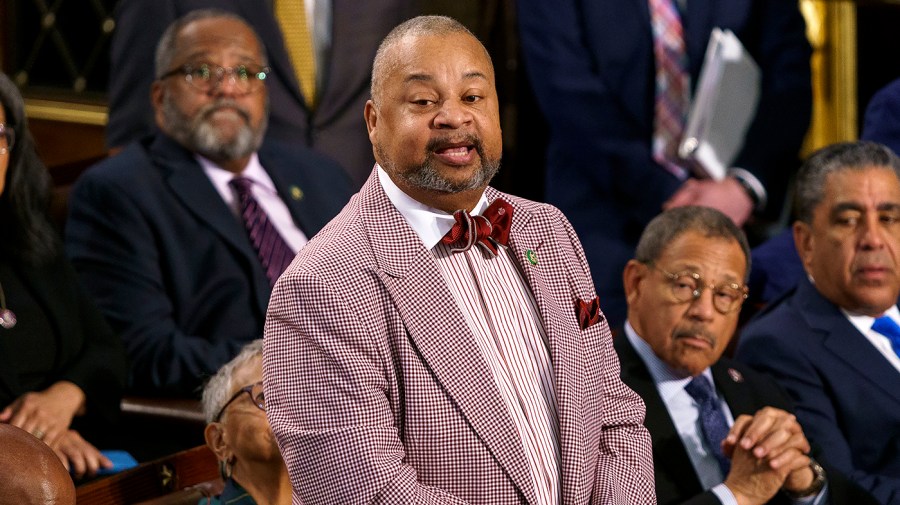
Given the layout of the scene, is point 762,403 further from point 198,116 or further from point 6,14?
point 6,14

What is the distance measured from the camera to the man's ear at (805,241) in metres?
3.07

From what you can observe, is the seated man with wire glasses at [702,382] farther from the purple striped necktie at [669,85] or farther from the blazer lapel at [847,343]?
the purple striped necktie at [669,85]

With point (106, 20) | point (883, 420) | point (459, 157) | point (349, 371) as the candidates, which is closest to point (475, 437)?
point (349, 371)

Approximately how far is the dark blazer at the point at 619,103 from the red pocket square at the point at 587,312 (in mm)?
1805

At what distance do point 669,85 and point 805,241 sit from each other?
864 mm

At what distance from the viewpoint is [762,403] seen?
275 centimetres

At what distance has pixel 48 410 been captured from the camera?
2605 mm

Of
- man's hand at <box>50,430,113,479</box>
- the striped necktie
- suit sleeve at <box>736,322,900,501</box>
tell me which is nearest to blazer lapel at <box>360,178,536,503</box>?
man's hand at <box>50,430,113,479</box>

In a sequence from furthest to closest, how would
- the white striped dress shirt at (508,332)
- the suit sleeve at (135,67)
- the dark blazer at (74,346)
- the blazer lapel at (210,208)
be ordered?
the suit sleeve at (135,67) < the blazer lapel at (210,208) < the dark blazer at (74,346) < the white striped dress shirt at (508,332)

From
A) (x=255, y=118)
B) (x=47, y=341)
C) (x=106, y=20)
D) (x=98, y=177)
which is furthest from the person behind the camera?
(x=106, y=20)

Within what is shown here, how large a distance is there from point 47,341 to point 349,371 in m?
1.24

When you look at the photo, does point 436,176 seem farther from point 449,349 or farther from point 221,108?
point 221,108

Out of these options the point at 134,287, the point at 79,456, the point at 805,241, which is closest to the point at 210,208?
the point at 134,287

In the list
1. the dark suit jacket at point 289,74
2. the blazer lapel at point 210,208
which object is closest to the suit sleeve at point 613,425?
the blazer lapel at point 210,208
